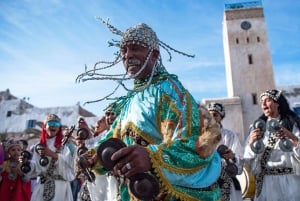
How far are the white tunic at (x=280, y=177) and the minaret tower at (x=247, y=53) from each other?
2757 centimetres

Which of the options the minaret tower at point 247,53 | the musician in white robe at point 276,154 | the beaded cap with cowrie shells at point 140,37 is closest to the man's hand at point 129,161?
the beaded cap with cowrie shells at point 140,37

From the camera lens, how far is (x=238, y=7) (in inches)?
1379

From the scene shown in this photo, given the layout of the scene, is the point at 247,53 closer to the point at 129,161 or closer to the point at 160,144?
the point at 160,144

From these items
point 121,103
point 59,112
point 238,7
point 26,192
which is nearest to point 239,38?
point 238,7

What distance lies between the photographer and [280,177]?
13.8ft

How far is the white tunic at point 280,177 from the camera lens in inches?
161

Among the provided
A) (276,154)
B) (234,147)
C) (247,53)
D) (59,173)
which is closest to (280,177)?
(276,154)

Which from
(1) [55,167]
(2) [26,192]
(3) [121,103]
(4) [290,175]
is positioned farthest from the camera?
(2) [26,192]

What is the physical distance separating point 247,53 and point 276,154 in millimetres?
31139

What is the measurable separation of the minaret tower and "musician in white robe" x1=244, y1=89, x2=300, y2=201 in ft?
89.9

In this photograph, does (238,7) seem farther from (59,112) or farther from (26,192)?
(26,192)

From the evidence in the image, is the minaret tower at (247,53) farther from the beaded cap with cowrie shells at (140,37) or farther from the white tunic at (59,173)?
the beaded cap with cowrie shells at (140,37)

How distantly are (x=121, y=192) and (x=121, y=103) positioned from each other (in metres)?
0.68

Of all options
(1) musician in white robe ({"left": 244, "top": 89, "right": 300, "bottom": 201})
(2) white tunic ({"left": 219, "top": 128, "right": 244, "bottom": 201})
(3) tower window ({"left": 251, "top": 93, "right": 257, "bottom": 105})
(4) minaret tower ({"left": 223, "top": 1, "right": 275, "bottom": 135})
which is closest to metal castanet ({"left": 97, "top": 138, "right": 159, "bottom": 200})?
(1) musician in white robe ({"left": 244, "top": 89, "right": 300, "bottom": 201})
